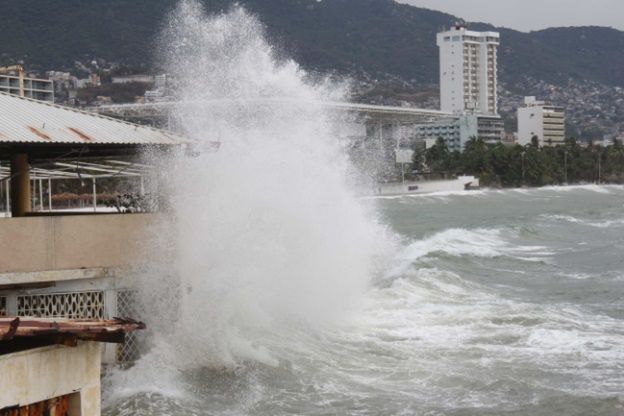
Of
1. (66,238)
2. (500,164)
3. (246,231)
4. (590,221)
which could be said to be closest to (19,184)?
(66,238)

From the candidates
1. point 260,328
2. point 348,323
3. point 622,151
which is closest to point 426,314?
point 348,323

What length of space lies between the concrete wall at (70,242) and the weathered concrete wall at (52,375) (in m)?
3.62

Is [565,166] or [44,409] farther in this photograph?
[565,166]

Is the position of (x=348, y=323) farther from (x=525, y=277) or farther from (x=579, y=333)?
(x=525, y=277)

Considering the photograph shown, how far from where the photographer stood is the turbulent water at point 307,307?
12.0 metres

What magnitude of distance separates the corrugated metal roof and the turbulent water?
866 millimetres

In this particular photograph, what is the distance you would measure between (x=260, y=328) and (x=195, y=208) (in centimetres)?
213

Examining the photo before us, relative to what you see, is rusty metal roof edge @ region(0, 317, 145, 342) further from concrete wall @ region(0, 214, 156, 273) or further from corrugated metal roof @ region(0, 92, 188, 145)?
corrugated metal roof @ region(0, 92, 188, 145)

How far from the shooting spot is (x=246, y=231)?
51.5ft

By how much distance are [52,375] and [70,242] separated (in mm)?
4252

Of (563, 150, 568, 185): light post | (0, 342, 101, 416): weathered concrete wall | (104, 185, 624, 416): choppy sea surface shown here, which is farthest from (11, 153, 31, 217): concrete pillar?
(563, 150, 568, 185): light post

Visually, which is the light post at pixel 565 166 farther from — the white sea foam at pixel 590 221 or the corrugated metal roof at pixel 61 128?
the corrugated metal roof at pixel 61 128

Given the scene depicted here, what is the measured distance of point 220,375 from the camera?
12641mm

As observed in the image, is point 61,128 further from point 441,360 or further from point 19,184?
point 441,360
